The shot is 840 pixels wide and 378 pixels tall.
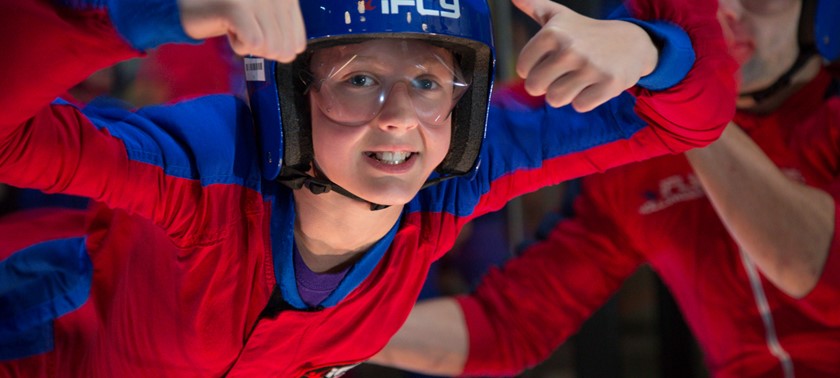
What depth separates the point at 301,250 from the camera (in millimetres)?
1430

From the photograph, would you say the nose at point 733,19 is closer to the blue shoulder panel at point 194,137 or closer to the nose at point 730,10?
the nose at point 730,10

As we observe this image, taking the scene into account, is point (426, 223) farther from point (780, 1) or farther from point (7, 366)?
point (780, 1)

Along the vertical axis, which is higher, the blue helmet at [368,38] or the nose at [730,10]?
the blue helmet at [368,38]

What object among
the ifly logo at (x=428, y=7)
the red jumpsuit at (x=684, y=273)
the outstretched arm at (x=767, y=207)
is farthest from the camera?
the red jumpsuit at (x=684, y=273)

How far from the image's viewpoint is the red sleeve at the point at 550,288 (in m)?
2.11

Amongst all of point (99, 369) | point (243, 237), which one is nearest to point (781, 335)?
point (243, 237)

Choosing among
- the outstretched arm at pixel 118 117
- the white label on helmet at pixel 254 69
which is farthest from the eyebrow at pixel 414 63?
the outstretched arm at pixel 118 117

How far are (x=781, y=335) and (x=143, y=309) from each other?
1.37 meters

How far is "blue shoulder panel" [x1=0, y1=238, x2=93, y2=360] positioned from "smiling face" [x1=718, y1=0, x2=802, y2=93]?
1.26 m

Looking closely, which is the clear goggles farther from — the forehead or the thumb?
the thumb

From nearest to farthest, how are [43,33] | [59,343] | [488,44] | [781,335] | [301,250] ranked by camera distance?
[43,33], [488,44], [301,250], [59,343], [781,335]

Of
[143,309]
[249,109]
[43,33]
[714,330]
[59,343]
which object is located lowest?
[714,330]

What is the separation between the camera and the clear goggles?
1262mm

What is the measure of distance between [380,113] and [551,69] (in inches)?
11.3
